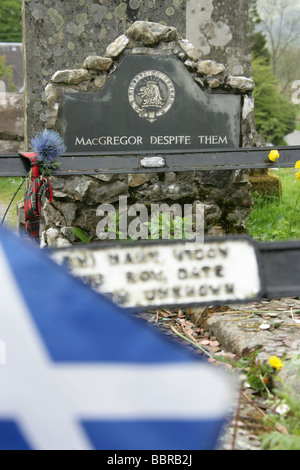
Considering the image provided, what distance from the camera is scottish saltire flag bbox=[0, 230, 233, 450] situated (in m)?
0.89

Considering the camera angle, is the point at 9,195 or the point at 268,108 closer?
the point at 9,195

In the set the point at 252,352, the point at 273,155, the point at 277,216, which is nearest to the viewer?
the point at 252,352

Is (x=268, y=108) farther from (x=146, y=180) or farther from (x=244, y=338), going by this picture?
(x=244, y=338)

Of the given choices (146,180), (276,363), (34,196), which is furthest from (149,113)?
(276,363)

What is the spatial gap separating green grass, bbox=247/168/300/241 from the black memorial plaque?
0.78 meters

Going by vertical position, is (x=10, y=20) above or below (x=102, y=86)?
above

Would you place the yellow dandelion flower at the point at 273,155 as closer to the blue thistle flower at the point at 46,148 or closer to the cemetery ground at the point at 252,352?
the cemetery ground at the point at 252,352

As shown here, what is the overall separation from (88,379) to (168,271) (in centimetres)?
42

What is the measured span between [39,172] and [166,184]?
1117 mm

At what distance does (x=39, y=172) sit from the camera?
157 inches

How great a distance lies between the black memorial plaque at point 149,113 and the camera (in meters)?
4.52

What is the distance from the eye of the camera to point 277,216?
18.2ft

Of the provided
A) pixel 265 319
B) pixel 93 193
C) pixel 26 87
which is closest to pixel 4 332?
pixel 265 319

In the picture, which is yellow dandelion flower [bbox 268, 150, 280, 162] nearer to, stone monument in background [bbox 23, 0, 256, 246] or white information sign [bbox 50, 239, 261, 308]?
stone monument in background [bbox 23, 0, 256, 246]
